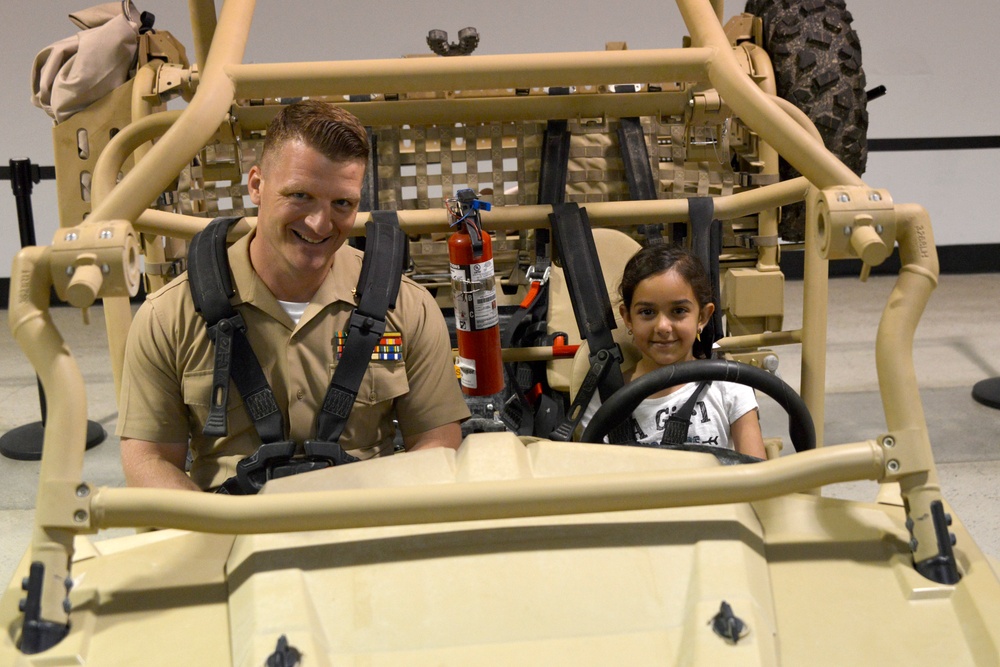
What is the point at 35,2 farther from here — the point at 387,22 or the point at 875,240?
the point at 875,240

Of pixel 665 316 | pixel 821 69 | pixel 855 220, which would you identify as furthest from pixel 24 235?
pixel 855 220

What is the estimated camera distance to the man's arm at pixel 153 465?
1.87 m

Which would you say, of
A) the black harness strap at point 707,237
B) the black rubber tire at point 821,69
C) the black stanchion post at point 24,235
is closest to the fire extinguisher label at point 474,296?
the black harness strap at point 707,237

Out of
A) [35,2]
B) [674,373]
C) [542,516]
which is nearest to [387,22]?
[35,2]

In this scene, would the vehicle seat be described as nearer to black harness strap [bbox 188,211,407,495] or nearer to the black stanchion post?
black harness strap [bbox 188,211,407,495]

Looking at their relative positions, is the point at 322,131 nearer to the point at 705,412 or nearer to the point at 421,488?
the point at 421,488

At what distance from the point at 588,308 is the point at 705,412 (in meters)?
0.33

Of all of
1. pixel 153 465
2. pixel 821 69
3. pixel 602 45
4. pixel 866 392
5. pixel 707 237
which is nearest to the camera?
pixel 153 465

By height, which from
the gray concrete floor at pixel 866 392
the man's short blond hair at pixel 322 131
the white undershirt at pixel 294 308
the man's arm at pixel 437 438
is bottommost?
the gray concrete floor at pixel 866 392

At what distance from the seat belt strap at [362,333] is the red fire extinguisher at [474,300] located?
0.19m

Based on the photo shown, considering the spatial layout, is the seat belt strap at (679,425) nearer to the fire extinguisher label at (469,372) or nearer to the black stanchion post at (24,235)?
the fire extinguisher label at (469,372)

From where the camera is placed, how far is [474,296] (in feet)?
6.95

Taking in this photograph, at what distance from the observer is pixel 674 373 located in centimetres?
178

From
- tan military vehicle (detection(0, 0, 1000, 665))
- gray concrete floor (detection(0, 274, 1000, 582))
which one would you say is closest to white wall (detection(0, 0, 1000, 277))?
gray concrete floor (detection(0, 274, 1000, 582))
